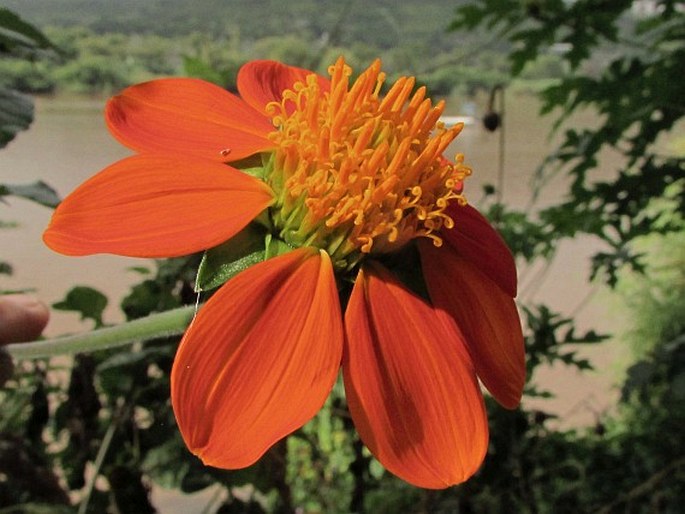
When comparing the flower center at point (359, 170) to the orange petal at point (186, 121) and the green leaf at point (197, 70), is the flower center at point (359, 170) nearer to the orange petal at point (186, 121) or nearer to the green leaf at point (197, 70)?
the orange petal at point (186, 121)

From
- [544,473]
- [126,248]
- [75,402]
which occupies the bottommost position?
[544,473]

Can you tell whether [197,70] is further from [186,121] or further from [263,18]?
[263,18]

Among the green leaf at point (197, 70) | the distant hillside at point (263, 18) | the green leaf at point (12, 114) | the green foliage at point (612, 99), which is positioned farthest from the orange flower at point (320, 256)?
the distant hillside at point (263, 18)

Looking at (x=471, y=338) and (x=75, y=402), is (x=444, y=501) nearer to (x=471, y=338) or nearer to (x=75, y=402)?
(x=75, y=402)

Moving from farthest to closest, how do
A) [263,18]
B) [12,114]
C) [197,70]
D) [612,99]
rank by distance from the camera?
1. [263,18]
2. [612,99]
3. [197,70]
4. [12,114]

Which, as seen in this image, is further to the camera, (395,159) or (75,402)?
(75,402)

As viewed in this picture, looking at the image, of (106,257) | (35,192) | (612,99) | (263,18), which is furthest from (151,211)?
(263,18)

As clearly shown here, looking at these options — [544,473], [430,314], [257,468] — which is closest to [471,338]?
[430,314]
